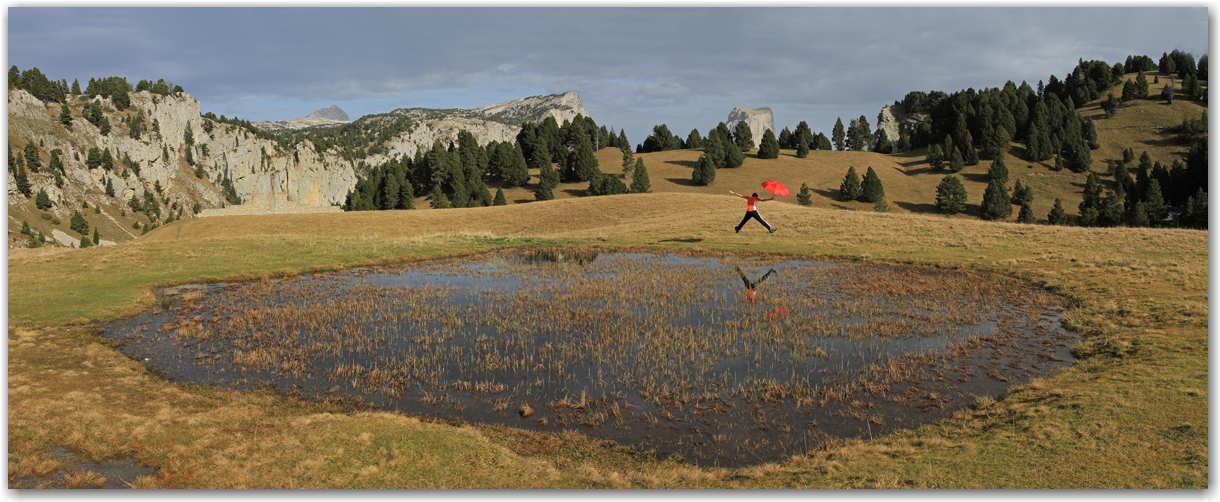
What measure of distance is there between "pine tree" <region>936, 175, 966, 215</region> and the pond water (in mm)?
72569

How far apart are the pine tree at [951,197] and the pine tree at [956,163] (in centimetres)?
1870

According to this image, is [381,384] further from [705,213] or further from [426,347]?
[705,213]

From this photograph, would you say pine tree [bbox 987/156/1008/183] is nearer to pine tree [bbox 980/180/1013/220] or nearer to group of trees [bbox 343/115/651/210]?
pine tree [bbox 980/180/1013/220]

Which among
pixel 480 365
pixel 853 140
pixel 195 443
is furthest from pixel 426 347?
pixel 853 140

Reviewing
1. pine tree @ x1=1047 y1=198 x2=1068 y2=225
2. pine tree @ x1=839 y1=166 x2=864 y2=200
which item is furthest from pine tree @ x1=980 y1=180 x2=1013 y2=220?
pine tree @ x1=839 y1=166 x2=864 y2=200

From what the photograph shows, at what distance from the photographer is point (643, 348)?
49.6ft

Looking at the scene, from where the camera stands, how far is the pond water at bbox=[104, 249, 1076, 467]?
440 inches

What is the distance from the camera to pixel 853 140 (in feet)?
495

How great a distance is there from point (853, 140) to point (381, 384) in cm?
15238

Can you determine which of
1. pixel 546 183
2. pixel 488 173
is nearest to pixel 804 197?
pixel 546 183

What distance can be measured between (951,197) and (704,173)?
33393 mm

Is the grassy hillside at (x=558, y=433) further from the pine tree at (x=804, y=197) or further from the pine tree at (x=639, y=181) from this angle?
the pine tree at (x=639, y=181)

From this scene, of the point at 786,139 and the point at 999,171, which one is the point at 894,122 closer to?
the point at 786,139

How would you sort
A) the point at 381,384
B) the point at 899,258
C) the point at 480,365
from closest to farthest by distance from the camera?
the point at 381,384
the point at 480,365
the point at 899,258
